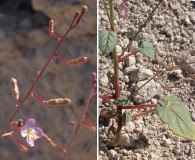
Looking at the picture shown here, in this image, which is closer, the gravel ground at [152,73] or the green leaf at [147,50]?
the green leaf at [147,50]

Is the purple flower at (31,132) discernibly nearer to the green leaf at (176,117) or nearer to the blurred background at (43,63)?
the blurred background at (43,63)

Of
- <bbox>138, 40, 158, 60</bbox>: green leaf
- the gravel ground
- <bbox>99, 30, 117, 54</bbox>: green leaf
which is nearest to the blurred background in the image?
<bbox>99, 30, 117, 54</bbox>: green leaf

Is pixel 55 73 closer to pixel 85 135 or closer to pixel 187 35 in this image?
pixel 85 135

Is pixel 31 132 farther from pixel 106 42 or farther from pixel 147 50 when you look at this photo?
pixel 147 50

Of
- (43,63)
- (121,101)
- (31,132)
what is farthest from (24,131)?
(121,101)

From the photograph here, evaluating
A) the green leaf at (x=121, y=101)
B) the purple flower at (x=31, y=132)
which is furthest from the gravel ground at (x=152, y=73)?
the purple flower at (x=31, y=132)

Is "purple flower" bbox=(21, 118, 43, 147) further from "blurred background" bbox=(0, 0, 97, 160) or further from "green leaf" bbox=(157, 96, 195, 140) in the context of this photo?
"green leaf" bbox=(157, 96, 195, 140)
